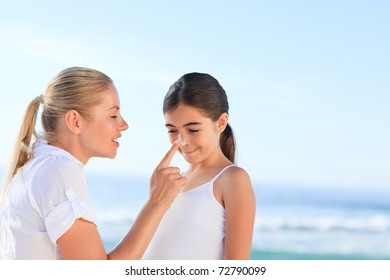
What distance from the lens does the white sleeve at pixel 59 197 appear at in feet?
6.93

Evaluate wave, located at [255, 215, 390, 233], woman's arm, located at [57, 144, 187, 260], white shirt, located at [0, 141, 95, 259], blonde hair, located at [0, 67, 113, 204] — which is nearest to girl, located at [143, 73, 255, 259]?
woman's arm, located at [57, 144, 187, 260]

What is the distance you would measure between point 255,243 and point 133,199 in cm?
494

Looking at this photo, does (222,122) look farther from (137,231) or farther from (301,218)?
(301,218)

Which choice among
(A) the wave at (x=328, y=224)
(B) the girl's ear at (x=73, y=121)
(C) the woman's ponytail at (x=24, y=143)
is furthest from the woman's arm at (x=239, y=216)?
(A) the wave at (x=328, y=224)

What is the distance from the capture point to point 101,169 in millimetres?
19438

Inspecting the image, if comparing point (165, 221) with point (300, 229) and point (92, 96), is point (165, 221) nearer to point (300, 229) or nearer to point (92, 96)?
point (92, 96)

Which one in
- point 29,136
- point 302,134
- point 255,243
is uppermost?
point 302,134

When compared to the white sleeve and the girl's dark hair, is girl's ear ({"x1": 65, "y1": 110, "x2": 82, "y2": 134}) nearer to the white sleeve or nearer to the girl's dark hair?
the white sleeve

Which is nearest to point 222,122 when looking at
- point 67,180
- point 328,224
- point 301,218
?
point 67,180
